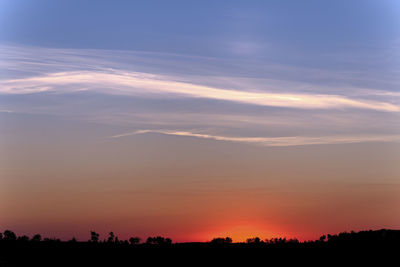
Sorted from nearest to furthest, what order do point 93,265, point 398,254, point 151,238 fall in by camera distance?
point 93,265
point 398,254
point 151,238

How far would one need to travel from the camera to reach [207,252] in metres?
36.5

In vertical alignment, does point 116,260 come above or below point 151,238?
below

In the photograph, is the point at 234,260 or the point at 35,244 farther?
the point at 35,244

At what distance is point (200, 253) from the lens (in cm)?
3638

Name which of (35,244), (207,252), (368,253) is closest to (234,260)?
(207,252)

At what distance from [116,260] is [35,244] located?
7.85 metres

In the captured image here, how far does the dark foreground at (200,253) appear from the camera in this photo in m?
33.6

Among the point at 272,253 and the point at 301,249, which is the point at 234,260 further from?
the point at 301,249

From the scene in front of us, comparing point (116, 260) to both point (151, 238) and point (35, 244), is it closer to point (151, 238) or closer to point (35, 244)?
point (35, 244)

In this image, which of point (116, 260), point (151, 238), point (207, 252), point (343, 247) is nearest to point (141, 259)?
point (116, 260)

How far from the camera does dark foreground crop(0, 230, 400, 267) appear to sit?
33562 mm

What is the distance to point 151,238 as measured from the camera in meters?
49.1

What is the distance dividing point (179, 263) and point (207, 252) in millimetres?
3325

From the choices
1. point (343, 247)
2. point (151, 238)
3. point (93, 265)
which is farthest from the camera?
point (151, 238)
